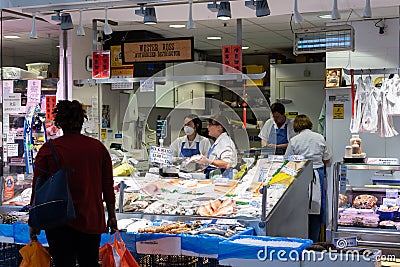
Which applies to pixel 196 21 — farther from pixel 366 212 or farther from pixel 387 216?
pixel 387 216

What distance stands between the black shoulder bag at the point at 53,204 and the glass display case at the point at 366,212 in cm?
219

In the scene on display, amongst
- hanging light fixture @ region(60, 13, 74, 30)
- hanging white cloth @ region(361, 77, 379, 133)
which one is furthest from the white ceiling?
hanging white cloth @ region(361, 77, 379, 133)

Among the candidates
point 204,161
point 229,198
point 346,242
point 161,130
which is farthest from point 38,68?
point 346,242

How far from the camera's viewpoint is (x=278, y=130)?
873 cm

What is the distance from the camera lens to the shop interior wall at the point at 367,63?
8133mm

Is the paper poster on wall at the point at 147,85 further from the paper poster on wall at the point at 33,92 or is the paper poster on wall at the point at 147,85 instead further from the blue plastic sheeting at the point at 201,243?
the blue plastic sheeting at the point at 201,243

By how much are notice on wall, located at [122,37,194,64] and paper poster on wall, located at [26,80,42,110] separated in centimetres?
131

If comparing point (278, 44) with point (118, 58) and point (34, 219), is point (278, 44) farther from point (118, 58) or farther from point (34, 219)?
point (34, 219)

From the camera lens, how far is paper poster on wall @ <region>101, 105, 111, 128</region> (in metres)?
8.79

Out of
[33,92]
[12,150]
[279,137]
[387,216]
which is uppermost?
[33,92]

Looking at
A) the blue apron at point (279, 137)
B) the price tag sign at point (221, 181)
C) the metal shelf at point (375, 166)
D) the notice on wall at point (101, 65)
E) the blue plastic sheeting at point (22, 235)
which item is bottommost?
the blue plastic sheeting at point (22, 235)

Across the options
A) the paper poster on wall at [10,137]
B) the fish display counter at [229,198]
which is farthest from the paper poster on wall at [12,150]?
the fish display counter at [229,198]

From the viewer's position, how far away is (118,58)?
758 centimetres

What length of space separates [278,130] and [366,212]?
380cm
